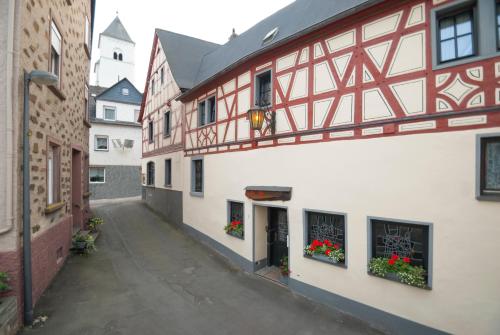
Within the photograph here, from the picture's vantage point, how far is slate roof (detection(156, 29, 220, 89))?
13102mm

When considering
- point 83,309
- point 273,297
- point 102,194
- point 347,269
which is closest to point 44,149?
point 83,309

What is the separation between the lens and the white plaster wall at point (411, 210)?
415 centimetres

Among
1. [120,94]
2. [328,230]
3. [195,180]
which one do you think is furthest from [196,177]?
[120,94]

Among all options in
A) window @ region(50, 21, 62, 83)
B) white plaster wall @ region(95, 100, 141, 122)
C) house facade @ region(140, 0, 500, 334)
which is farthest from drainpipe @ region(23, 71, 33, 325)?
white plaster wall @ region(95, 100, 141, 122)

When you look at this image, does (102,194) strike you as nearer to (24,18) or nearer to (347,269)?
(24,18)

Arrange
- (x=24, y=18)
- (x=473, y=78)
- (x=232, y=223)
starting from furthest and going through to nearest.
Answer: (x=232, y=223) → (x=24, y=18) → (x=473, y=78)

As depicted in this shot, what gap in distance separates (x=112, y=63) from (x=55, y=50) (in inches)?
1325

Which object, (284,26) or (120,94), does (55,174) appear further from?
(120,94)

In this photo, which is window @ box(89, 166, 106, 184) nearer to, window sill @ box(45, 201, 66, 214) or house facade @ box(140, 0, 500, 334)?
window sill @ box(45, 201, 66, 214)

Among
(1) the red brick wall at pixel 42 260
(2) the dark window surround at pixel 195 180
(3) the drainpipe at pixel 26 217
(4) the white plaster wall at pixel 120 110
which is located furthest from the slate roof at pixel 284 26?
(4) the white plaster wall at pixel 120 110

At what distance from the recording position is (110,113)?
2223 cm

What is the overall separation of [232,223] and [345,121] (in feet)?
16.2

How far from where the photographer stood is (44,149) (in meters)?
5.95

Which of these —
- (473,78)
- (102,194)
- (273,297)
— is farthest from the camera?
(102,194)
